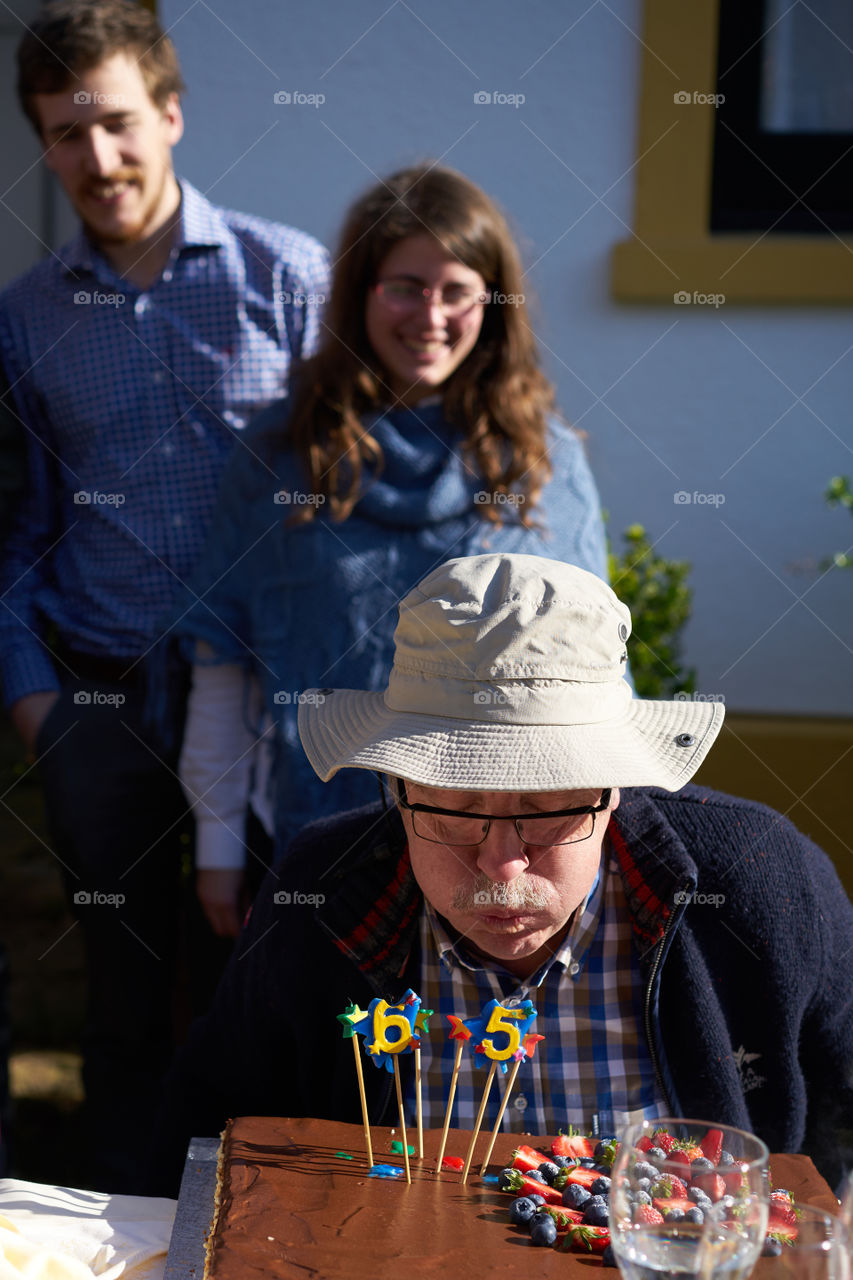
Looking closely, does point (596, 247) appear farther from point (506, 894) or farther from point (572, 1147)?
point (572, 1147)

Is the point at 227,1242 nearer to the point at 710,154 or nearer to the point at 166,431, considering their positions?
the point at 166,431

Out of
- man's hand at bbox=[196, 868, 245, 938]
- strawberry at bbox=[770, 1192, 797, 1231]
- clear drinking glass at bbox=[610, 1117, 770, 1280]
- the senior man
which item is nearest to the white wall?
man's hand at bbox=[196, 868, 245, 938]

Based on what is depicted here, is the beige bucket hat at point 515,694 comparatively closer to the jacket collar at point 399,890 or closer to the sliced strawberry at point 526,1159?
the jacket collar at point 399,890

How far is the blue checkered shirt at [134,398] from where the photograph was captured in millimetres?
3160

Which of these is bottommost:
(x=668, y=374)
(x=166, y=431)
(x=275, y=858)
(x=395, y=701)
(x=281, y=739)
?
(x=275, y=858)

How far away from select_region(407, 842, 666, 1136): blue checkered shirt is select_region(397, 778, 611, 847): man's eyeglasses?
25 centimetres

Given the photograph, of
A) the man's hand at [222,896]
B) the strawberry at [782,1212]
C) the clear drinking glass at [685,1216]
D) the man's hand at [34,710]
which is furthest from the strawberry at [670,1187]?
the man's hand at [34,710]

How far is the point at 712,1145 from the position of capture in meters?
1.29

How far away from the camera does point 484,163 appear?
4227mm

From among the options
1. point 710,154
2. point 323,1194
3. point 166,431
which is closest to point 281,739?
point 166,431

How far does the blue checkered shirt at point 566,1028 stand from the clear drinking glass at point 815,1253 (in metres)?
0.71

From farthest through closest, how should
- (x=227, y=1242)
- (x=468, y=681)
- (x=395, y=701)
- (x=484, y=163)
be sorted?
1. (x=484, y=163)
2. (x=395, y=701)
3. (x=468, y=681)
4. (x=227, y=1242)

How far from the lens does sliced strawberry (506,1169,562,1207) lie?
151cm

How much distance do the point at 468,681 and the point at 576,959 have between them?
50cm
